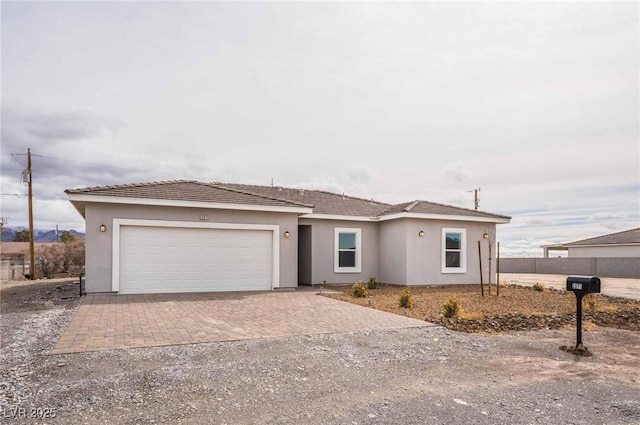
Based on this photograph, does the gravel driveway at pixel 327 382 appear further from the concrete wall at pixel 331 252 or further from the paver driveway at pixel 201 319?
the concrete wall at pixel 331 252

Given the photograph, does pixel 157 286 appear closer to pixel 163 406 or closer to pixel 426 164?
pixel 163 406

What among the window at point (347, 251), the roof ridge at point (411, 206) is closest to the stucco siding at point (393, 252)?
the roof ridge at point (411, 206)

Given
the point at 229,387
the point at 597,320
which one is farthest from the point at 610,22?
the point at 229,387

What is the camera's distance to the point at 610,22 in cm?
1046

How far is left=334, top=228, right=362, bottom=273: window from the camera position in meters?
17.2

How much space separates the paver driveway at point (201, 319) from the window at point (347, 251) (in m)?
4.97

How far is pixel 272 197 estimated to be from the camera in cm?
1622

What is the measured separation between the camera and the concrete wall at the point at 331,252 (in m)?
16.8

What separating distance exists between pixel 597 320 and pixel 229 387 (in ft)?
28.9

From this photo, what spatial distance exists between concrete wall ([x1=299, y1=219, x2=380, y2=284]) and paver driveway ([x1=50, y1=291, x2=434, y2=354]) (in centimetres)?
447

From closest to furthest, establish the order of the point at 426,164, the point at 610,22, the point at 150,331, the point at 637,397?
the point at 637,397 < the point at 150,331 < the point at 610,22 < the point at 426,164

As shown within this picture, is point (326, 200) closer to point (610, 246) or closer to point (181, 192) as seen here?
point (181, 192)

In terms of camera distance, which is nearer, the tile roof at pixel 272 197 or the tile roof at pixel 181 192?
the tile roof at pixel 181 192

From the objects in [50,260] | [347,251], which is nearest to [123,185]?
[347,251]
